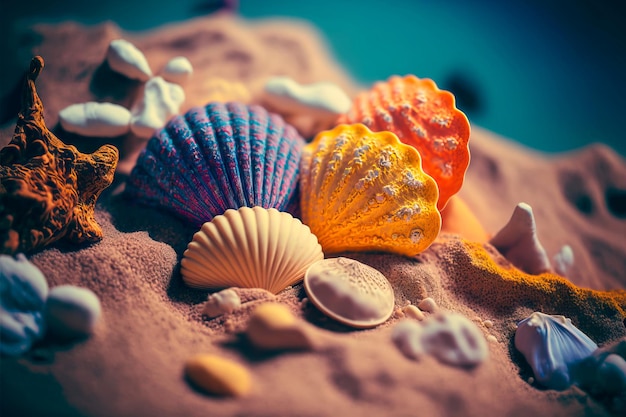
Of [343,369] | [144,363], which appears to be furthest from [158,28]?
[343,369]

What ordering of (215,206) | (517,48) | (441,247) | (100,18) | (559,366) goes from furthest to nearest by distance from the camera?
(517,48) < (100,18) < (441,247) < (215,206) < (559,366)

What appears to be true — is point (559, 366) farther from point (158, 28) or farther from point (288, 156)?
point (158, 28)

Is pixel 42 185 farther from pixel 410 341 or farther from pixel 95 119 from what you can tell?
pixel 410 341

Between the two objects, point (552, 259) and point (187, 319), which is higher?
point (552, 259)

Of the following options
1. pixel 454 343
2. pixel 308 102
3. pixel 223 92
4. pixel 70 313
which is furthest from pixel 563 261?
pixel 70 313

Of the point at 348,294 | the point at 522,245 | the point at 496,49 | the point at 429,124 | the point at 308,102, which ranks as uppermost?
the point at 496,49

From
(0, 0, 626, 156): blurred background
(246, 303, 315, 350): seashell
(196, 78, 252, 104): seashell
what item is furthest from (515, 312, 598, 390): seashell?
(0, 0, 626, 156): blurred background

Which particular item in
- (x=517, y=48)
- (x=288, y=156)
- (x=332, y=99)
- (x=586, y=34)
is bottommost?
(x=288, y=156)

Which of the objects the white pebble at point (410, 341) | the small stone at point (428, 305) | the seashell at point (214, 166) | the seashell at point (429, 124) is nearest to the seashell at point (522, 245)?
the seashell at point (429, 124)
